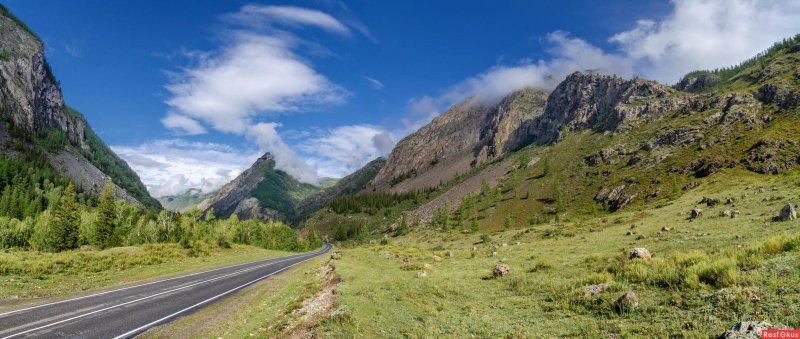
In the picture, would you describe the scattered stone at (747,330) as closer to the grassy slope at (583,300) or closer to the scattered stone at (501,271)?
the grassy slope at (583,300)

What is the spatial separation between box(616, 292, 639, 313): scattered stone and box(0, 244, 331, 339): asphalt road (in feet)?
74.6

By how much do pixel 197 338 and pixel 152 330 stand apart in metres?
3.27

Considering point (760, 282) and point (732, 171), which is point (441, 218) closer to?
point (732, 171)

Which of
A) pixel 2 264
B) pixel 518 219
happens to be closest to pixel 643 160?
pixel 518 219

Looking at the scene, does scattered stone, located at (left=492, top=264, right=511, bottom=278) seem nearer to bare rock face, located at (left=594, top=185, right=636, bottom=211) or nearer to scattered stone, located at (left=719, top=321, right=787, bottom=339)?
scattered stone, located at (left=719, top=321, right=787, bottom=339)

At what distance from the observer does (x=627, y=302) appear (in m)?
13.9

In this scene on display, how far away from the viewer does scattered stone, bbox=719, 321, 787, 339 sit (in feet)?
29.9

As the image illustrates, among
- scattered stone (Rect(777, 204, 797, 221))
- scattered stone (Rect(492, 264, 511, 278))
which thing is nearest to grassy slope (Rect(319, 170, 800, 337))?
scattered stone (Rect(492, 264, 511, 278))

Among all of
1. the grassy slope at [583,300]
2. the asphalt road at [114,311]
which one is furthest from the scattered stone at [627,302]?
the asphalt road at [114,311]

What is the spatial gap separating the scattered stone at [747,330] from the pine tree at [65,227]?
95.1m

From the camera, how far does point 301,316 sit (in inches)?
821

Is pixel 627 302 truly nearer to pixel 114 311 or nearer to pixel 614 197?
pixel 114 311

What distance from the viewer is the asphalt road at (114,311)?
1861 cm

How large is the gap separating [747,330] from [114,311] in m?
30.6
